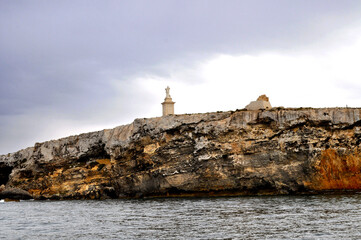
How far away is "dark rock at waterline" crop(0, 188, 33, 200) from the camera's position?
58.1 metres

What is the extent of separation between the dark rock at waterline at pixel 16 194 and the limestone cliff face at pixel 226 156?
16.5ft

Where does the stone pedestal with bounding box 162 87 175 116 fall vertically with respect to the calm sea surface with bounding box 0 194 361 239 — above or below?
above

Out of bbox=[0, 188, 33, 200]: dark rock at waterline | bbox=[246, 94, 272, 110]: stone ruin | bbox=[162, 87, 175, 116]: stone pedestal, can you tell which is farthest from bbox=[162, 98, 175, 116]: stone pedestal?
bbox=[0, 188, 33, 200]: dark rock at waterline

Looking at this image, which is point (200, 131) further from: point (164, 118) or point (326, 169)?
point (326, 169)

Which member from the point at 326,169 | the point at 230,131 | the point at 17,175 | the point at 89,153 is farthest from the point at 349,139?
the point at 17,175

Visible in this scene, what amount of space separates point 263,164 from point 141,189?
13.6 meters

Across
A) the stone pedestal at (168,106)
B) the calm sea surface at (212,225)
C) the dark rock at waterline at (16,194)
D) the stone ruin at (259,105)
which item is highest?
the stone pedestal at (168,106)

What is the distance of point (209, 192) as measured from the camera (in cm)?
4494

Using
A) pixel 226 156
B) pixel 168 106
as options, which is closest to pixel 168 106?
pixel 168 106

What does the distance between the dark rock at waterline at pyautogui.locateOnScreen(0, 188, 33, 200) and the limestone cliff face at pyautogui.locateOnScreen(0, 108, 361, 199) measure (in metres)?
5.02

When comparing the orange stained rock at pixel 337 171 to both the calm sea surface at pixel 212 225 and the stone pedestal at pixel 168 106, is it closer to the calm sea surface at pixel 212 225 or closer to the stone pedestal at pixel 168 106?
the calm sea surface at pixel 212 225

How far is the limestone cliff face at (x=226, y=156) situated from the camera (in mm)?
40250

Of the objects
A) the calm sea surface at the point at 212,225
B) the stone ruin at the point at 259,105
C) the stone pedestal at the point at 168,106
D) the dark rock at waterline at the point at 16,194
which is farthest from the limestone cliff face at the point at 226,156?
the calm sea surface at the point at 212,225

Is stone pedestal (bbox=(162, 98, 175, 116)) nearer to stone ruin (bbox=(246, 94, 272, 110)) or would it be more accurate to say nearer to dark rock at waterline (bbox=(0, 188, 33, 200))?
stone ruin (bbox=(246, 94, 272, 110))
